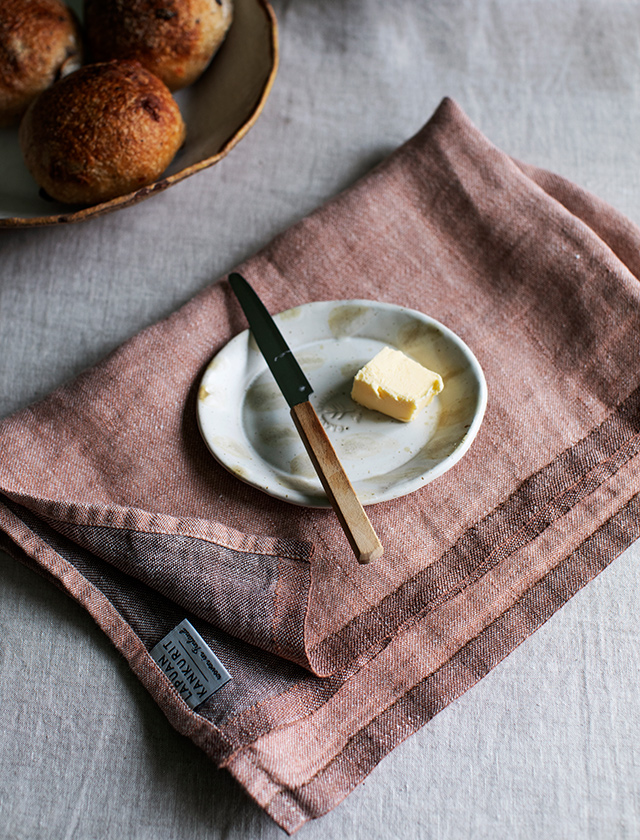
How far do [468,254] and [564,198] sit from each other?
21 cm

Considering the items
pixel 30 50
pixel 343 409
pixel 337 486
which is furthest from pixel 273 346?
pixel 30 50

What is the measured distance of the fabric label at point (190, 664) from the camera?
725mm

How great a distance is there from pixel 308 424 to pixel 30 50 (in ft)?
2.43

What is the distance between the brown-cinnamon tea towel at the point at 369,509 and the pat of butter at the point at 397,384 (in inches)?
3.5

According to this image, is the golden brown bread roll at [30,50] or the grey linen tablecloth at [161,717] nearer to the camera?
the grey linen tablecloth at [161,717]

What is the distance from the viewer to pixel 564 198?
1.09 meters

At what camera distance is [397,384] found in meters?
0.84

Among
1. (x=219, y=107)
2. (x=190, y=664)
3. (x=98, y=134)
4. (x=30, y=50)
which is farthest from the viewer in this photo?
(x=219, y=107)

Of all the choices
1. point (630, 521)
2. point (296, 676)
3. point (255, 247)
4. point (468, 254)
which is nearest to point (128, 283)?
point (255, 247)

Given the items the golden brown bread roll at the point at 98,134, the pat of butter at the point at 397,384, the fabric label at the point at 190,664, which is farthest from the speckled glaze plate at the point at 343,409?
the golden brown bread roll at the point at 98,134

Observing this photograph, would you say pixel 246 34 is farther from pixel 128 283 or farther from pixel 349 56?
pixel 128 283

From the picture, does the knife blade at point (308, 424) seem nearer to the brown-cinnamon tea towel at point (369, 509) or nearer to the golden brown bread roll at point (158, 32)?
the brown-cinnamon tea towel at point (369, 509)

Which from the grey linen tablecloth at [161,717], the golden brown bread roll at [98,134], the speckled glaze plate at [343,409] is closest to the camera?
the grey linen tablecloth at [161,717]

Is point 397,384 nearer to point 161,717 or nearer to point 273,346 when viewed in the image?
point 273,346
